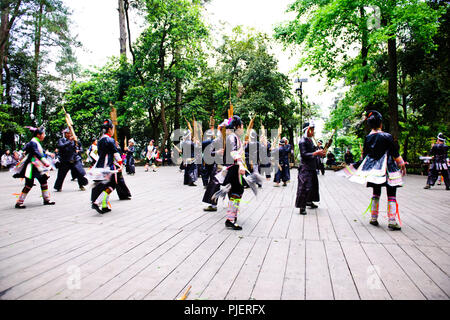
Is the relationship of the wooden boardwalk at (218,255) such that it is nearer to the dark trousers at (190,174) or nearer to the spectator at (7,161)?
the dark trousers at (190,174)

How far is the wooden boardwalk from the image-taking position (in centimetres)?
260

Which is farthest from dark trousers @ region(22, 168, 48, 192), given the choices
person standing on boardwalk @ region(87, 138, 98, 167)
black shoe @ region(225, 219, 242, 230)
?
black shoe @ region(225, 219, 242, 230)

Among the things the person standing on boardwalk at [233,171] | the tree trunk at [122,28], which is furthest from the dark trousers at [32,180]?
the tree trunk at [122,28]

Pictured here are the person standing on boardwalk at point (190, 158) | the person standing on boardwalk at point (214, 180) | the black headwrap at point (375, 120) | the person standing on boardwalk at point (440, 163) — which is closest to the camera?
the black headwrap at point (375, 120)

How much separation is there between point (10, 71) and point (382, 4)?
1232 inches

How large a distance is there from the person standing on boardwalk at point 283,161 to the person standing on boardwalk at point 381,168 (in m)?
6.00

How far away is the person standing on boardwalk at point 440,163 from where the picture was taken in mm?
10391

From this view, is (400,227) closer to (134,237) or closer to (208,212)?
(208,212)

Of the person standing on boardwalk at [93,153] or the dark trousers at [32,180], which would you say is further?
the person standing on boardwalk at [93,153]

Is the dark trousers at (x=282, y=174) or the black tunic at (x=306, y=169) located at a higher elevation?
the black tunic at (x=306, y=169)

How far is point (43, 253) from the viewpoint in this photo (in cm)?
352

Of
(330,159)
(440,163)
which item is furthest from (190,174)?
(330,159)
